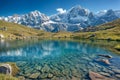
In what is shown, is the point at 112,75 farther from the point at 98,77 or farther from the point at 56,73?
the point at 56,73

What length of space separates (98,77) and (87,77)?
2562 millimetres

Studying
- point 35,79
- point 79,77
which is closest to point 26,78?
point 35,79

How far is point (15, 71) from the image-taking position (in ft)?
150

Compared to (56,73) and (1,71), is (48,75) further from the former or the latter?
(1,71)

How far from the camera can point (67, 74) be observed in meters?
44.3

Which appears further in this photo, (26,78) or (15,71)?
(15,71)

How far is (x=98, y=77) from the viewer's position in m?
40.9

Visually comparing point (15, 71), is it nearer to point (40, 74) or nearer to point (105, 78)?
point (40, 74)

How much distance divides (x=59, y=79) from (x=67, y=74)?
486 cm

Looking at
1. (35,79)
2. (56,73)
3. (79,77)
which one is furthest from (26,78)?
(79,77)

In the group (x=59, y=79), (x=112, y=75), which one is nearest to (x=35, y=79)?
(x=59, y=79)

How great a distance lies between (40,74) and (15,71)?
275 inches

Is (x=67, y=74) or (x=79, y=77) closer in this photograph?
(x=79, y=77)

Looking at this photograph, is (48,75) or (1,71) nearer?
(1,71)
